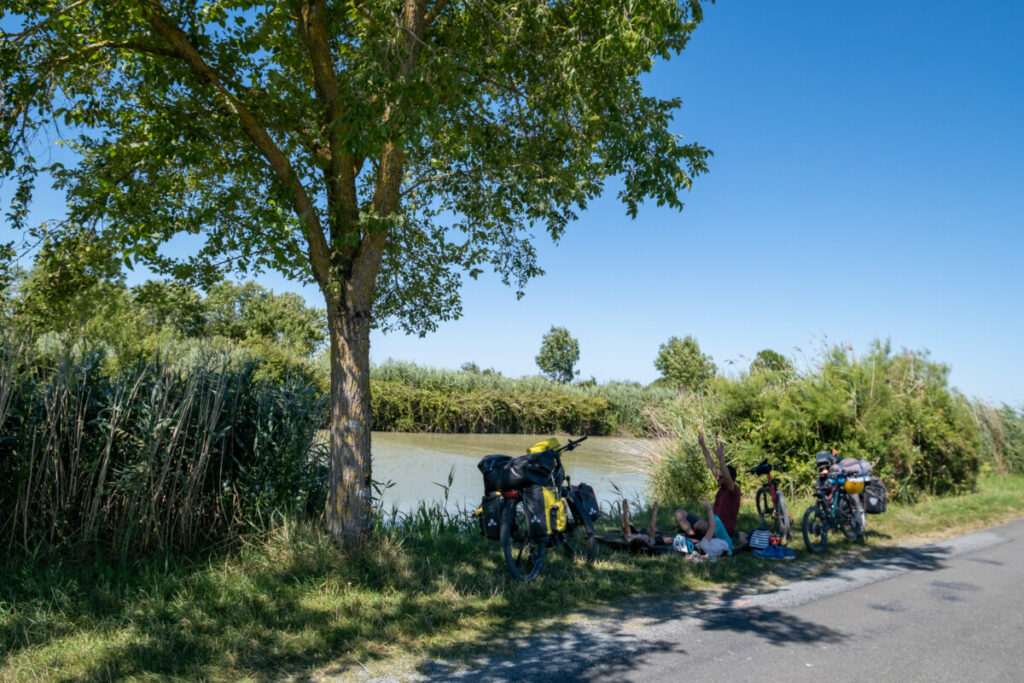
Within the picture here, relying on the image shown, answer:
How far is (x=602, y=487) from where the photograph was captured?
13.9 metres

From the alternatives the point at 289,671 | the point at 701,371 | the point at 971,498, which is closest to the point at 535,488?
the point at 289,671

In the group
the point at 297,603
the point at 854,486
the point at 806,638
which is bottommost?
the point at 806,638

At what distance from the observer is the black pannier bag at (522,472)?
22.0 ft

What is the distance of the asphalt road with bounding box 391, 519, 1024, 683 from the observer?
174 inches

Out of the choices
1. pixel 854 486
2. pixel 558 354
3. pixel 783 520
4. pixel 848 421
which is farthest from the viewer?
pixel 558 354

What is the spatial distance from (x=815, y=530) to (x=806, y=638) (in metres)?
3.72

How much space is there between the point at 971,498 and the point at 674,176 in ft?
34.7

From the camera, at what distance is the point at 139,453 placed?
21.0ft

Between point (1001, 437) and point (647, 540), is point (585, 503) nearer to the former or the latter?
point (647, 540)

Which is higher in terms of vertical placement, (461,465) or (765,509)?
(461,465)

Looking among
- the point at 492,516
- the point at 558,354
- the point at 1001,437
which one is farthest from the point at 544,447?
the point at 558,354

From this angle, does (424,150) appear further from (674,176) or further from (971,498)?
(971,498)

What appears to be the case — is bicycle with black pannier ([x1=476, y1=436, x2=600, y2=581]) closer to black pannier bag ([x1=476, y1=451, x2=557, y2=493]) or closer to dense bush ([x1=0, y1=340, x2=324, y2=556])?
black pannier bag ([x1=476, y1=451, x2=557, y2=493])

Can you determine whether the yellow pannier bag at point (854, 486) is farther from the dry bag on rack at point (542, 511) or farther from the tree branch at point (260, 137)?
the tree branch at point (260, 137)
